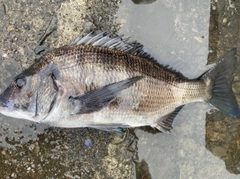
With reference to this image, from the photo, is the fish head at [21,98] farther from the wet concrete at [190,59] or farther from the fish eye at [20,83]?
the wet concrete at [190,59]

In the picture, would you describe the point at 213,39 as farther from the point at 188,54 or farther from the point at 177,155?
the point at 177,155

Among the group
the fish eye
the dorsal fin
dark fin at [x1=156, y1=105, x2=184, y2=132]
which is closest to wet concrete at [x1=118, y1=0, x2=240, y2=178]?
dark fin at [x1=156, y1=105, x2=184, y2=132]

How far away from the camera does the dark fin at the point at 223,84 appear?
8.90 ft

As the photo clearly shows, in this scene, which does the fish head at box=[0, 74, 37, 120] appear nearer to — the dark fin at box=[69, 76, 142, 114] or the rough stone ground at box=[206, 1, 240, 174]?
the dark fin at box=[69, 76, 142, 114]

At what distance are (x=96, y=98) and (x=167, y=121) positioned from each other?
Answer: 2.76 feet

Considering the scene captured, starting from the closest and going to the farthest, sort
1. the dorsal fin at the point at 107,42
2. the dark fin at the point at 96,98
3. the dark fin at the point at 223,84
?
the dark fin at the point at 96,98 < the dorsal fin at the point at 107,42 < the dark fin at the point at 223,84

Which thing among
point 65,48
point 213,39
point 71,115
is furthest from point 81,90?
point 213,39

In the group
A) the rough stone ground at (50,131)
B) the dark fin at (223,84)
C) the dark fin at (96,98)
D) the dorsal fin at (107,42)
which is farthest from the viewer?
the rough stone ground at (50,131)

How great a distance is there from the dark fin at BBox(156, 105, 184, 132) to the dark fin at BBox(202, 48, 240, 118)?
323 mm

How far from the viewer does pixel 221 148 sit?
3.08 metres

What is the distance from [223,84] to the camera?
2.74 meters

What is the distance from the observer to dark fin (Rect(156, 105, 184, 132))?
9.23ft

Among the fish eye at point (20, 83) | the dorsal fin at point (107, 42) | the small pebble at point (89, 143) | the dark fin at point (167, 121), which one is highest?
the dorsal fin at point (107, 42)

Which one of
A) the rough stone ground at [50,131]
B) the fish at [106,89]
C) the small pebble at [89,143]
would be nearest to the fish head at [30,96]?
the fish at [106,89]
